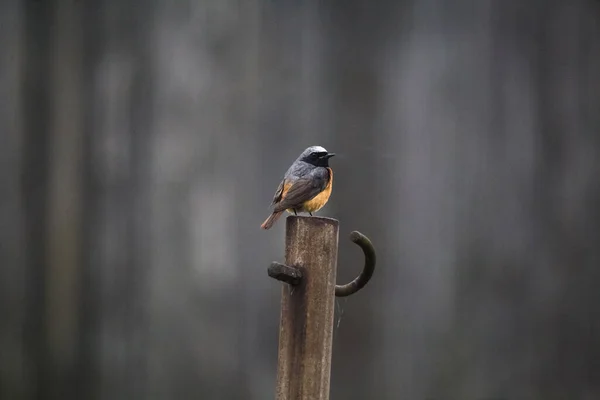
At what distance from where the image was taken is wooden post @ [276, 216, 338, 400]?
153 centimetres

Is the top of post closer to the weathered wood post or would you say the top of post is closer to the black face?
the weathered wood post

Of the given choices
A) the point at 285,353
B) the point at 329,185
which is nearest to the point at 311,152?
the point at 329,185

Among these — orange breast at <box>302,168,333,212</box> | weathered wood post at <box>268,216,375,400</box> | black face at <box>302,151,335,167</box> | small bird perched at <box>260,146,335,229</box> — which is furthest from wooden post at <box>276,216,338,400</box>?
black face at <box>302,151,335,167</box>

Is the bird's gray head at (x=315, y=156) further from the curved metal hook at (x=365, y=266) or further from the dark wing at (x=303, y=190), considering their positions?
the curved metal hook at (x=365, y=266)

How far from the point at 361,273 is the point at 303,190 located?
3.07 ft

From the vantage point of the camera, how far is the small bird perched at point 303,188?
258 centimetres

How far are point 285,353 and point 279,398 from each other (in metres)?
0.10

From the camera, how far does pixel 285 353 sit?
156 centimetres

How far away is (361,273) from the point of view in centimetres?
171

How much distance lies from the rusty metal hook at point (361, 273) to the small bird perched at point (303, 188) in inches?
31.7

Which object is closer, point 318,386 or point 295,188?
point 318,386

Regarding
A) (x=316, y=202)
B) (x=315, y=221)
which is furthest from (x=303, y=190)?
(x=315, y=221)

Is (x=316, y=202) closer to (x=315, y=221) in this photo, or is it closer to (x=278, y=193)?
(x=278, y=193)

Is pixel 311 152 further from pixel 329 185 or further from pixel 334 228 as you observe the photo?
pixel 334 228
